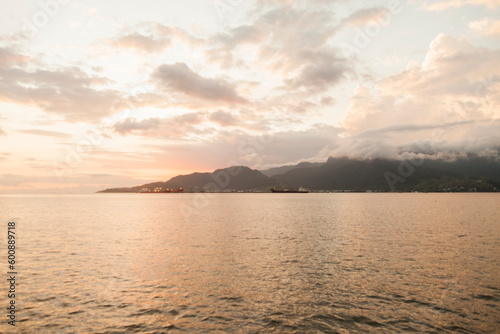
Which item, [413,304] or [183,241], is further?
[183,241]

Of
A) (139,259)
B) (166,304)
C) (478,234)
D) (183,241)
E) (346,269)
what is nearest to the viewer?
(166,304)

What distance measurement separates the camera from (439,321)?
83.3ft

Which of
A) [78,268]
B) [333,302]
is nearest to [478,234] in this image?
[333,302]

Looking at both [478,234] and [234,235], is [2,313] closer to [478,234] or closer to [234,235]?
[234,235]

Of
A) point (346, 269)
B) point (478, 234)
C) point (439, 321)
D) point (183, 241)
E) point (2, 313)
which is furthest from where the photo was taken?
point (478, 234)

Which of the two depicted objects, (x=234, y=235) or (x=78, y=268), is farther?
(x=234, y=235)

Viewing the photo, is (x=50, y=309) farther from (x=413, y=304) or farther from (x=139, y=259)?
(x=413, y=304)

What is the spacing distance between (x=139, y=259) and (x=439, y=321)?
145 ft

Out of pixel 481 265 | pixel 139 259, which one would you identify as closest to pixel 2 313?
pixel 139 259

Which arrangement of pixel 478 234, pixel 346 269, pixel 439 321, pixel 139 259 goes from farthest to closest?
pixel 478 234
pixel 139 259
pixel 346 269
pixel 439 321

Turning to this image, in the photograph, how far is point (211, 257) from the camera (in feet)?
164

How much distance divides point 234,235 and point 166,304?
149 feet

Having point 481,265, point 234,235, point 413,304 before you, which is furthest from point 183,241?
point 481,265

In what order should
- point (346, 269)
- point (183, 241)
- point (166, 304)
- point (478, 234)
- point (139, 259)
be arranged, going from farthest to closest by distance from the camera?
point (478, 234) → point (183, 241) → point (139, 259) → point (346, 269) → point (166, 304)
